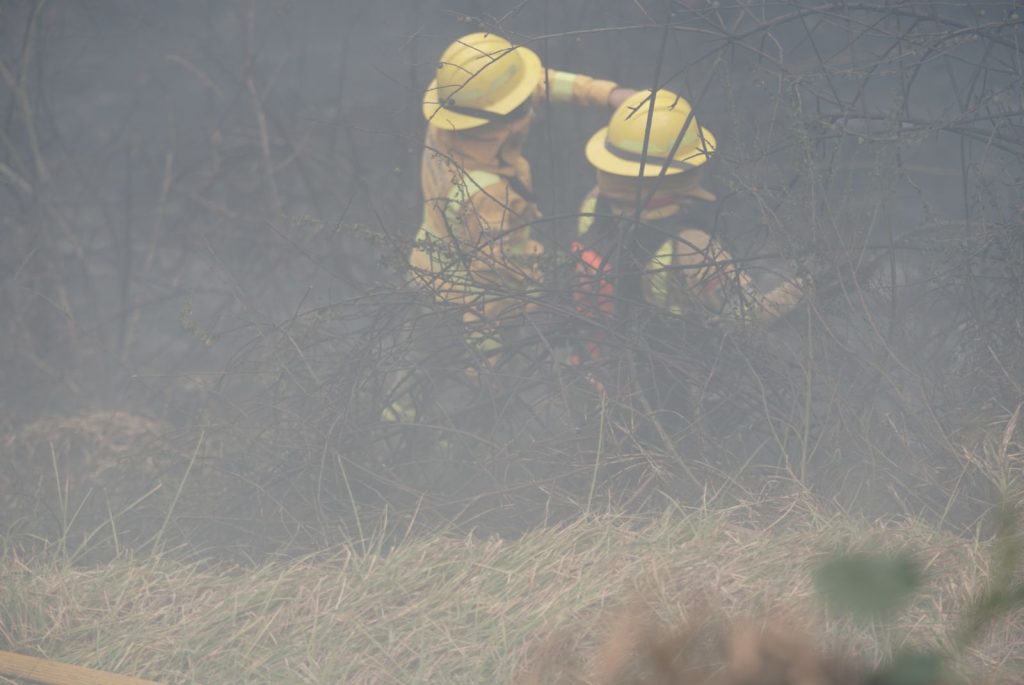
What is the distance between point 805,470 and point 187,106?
158 inches

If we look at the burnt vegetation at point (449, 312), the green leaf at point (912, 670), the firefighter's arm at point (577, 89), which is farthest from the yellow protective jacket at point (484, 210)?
the green leaf at point (912, 670)

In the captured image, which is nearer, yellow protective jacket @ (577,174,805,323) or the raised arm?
yellow protective jacket @ (577,174,805,323)

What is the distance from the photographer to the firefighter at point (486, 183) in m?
3.49

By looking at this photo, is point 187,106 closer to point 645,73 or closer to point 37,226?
point 37,226

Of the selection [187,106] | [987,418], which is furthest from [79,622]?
[187,106]

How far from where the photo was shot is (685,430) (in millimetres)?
3268

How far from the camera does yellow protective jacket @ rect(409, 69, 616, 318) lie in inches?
135

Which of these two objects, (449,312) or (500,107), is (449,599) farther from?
(500,107)

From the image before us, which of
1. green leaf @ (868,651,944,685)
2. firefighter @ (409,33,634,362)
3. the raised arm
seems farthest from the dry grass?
green leaf @ (868,651,944,685)

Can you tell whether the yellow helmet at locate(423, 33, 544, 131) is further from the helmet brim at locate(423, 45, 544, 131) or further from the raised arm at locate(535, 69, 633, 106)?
the raised arm at locate(535, 69, 633, 106)

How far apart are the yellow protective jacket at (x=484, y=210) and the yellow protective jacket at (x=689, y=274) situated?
0.93 ft

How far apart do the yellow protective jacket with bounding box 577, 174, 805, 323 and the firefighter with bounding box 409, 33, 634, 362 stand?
11.8 inches

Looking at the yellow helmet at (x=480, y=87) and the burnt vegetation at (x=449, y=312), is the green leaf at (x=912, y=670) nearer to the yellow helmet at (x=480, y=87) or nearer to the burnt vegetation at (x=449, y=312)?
the burnt vegetation at (x=449, y=312)

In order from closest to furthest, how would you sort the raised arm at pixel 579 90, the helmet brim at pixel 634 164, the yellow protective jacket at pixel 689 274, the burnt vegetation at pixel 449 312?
the burnt vegetation at pixel 449 312 < the yellow protective jacket at pixel 689 274 < the helmet brim at pixel 634 164 < the raised arm at pixel 579 90
